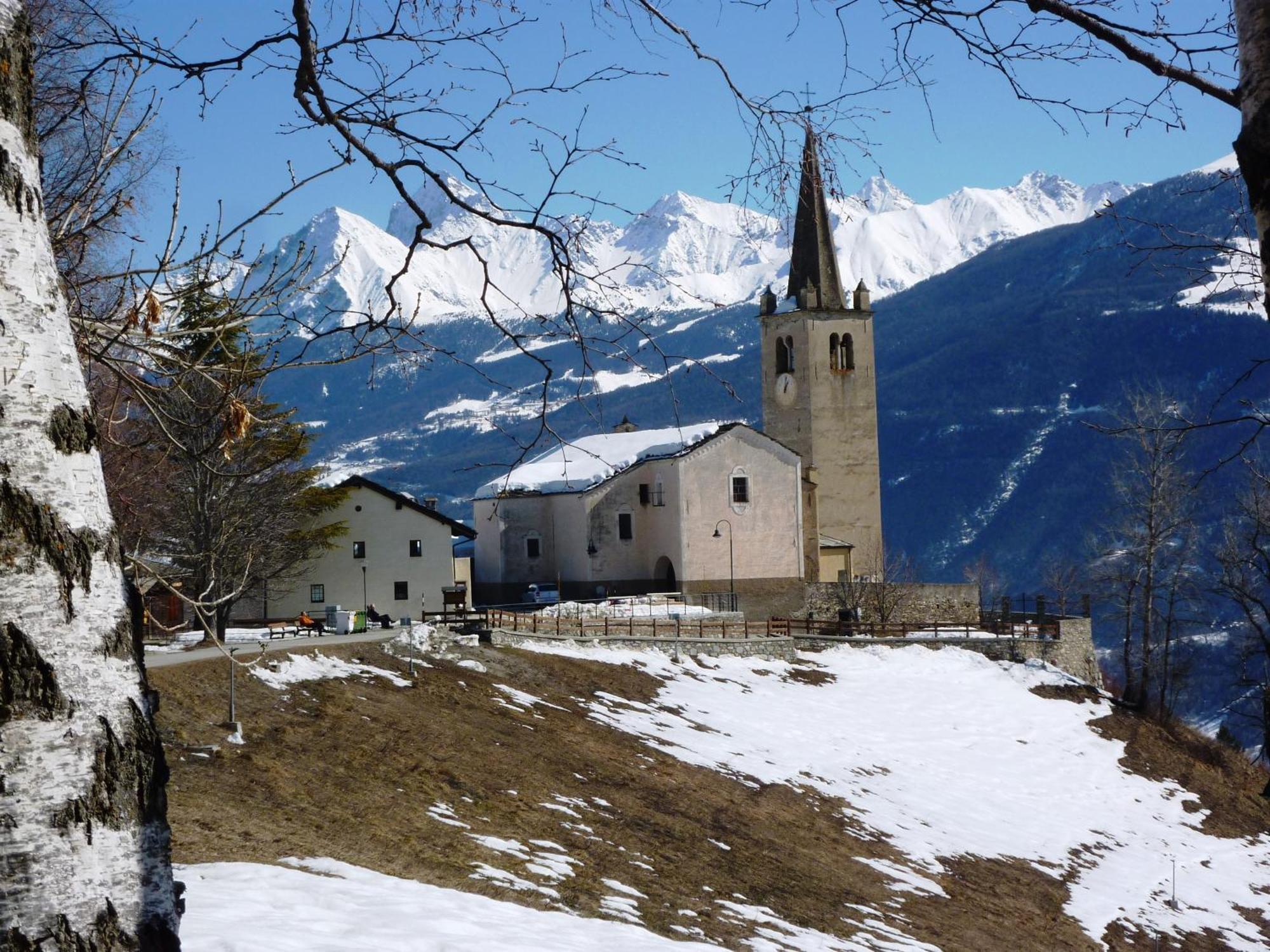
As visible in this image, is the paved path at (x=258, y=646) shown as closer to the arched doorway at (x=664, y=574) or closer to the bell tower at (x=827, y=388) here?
the arched doorway at (x=664, y=574)

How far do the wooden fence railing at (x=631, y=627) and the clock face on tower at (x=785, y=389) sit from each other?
25417mm

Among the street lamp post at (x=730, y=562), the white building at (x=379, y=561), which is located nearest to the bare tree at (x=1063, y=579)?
the street lamp post at (x=730, y=562)

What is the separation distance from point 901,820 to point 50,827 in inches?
950

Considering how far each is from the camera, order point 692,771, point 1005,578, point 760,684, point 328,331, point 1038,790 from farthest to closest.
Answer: point 1005,578 → point 760,684 → point 1038,790 → point 692,771 → point 328,331

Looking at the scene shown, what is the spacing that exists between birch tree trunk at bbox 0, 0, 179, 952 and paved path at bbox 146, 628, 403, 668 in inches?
609

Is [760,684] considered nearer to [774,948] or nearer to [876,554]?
[774,948]

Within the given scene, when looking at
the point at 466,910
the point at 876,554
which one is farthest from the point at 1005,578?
the point at 466,910

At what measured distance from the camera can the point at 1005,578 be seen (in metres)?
200

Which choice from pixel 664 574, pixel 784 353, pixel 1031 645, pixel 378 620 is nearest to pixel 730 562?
pixel 664 574

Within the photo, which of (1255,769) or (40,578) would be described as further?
(1255,769)

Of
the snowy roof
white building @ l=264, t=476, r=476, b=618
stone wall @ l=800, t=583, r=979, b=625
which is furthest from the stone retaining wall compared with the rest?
white building @ l=264, t=476, r=476, b=618

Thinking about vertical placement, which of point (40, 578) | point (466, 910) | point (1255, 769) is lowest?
point (1255, 769)

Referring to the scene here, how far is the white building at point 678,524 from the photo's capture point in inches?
2301

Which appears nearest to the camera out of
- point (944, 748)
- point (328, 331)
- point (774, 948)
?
point (328, 331)
